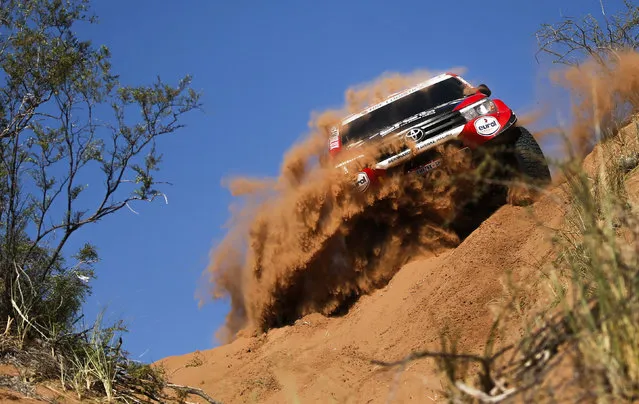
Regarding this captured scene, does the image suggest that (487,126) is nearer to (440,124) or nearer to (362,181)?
(440,124)

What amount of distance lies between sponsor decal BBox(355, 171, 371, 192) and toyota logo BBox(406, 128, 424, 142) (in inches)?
28.4

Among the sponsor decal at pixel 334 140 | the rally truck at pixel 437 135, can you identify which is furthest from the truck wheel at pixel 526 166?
the sponsor decal at pixel 334 140

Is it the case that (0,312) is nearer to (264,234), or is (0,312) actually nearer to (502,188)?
(264,234)

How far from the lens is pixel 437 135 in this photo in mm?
9281

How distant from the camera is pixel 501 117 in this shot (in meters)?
9.16

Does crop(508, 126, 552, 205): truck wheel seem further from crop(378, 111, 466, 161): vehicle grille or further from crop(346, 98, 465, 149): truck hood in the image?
crop(346, 98, 465, 149): truck hood

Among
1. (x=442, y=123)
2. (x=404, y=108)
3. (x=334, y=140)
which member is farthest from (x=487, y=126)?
(x=334, y=140)

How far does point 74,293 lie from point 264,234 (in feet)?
9.71

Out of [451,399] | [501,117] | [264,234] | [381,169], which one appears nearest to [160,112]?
[264,234]

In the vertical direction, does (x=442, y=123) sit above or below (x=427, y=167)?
above

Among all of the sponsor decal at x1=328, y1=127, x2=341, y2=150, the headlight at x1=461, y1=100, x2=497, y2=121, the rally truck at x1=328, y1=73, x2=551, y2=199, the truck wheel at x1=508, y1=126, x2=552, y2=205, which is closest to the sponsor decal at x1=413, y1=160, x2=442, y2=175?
the rally truck at x1=328, y1=73, x2=551, y2=199

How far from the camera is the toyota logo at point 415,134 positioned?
9.34 meters

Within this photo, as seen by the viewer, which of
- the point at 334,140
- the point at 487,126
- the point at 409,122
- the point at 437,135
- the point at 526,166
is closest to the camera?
the point at 526,166

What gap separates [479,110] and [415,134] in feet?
2.73
